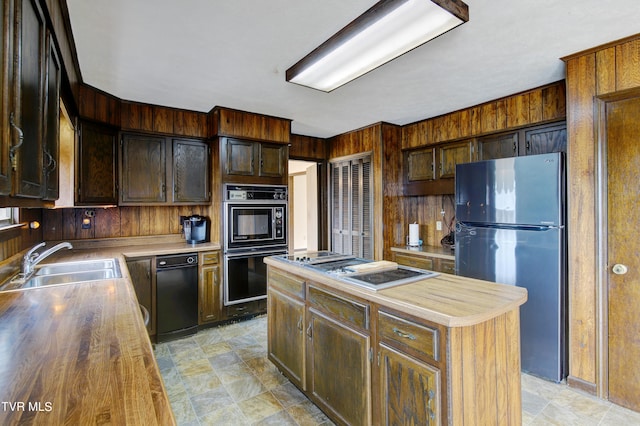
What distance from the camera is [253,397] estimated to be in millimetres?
2342

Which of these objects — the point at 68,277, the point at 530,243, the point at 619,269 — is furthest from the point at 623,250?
the point at 68,277

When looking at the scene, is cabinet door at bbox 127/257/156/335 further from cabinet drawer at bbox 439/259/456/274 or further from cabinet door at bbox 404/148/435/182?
cabinet door at bbox 404/148/435/182

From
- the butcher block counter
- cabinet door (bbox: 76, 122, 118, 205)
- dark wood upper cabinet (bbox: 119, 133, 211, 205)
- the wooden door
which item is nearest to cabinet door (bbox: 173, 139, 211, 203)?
dark wood upper cabinet (bbox: 119, 133, 211, 205)

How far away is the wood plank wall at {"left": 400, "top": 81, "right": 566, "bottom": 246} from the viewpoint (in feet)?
9.50

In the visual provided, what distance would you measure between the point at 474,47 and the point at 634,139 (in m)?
1.31

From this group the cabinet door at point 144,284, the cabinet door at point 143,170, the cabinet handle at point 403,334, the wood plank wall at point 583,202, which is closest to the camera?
the cabinet handle at point 403,334

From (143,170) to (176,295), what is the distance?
146 centimetres

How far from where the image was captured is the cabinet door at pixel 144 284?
3180 mm

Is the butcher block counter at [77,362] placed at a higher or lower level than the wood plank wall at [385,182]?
lower

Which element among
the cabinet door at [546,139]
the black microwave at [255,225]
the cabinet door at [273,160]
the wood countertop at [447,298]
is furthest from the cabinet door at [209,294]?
the cabinet door at [546,139]

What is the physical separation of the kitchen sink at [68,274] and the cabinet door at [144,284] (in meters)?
0.44

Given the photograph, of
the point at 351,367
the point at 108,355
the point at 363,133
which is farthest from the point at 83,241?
the point at 363,133

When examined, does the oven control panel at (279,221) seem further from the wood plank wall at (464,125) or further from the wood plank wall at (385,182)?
the wood plank wall at (464,125)

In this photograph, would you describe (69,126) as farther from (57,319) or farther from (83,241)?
(57,319)
